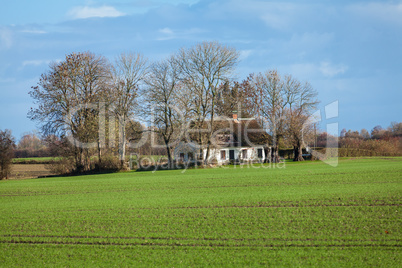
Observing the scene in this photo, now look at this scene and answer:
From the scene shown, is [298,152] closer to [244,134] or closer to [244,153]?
[244,153]

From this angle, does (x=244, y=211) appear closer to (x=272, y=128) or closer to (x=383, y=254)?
(x=383, y=254)

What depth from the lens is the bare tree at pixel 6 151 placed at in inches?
1473

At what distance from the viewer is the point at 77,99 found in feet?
139

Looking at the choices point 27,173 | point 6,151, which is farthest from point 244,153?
point 6,151

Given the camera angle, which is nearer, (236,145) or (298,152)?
(236,145)

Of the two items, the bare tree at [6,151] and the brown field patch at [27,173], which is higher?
the bare tree at [6,151]

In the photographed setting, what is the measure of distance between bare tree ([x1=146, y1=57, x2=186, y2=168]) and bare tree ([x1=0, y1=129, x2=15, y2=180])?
1557cm

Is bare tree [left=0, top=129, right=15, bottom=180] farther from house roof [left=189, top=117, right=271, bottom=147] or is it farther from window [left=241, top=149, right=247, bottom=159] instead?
window [left=241, top=149, right=247, bottom=159]

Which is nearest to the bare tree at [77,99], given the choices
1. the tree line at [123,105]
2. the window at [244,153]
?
the tree line at [123,105]

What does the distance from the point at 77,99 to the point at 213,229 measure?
113ft

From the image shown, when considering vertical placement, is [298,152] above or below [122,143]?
below

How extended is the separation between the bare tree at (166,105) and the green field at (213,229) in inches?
1017

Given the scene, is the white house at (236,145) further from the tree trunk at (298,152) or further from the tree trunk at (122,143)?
the tree trunk at (122,143)

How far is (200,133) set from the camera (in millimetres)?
43844
